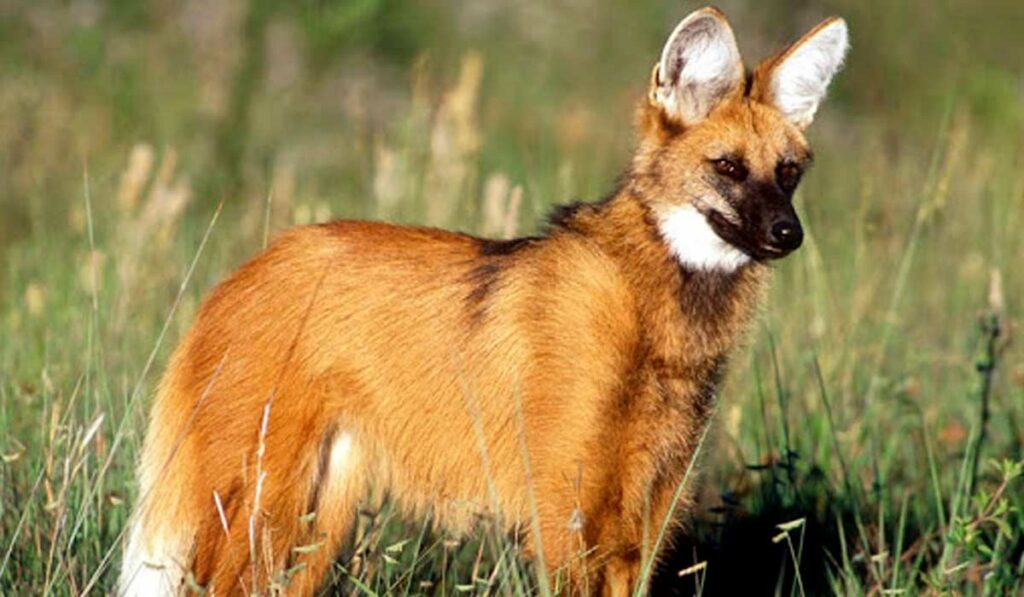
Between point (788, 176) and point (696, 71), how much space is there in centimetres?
34

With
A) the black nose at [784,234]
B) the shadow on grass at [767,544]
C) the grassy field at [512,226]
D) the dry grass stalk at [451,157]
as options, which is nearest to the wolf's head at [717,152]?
the black nose at [784,234]

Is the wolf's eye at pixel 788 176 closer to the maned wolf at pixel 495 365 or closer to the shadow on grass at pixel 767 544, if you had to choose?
the maned wolf at pixel 495 365

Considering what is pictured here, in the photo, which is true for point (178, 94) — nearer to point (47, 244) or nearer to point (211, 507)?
point (47, 244)

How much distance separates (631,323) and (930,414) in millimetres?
2378

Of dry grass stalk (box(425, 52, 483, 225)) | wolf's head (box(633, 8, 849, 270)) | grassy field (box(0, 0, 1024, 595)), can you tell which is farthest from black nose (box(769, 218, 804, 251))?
dry grass stalk (box(425, 52, 483, 225))

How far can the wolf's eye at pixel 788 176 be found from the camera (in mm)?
3715

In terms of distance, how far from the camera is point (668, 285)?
3.66m

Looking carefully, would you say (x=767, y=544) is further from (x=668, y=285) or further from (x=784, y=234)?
(x=784, y=234)

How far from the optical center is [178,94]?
27.2 ft

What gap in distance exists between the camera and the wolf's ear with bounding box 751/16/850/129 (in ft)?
12.7

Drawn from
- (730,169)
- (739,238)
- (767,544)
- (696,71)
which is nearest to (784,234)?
(739,238)

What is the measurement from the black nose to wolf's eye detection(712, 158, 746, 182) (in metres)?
0.18

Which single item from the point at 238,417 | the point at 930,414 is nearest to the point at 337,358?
the point at 238,417

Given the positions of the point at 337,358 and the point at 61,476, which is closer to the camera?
the point at 337,358
